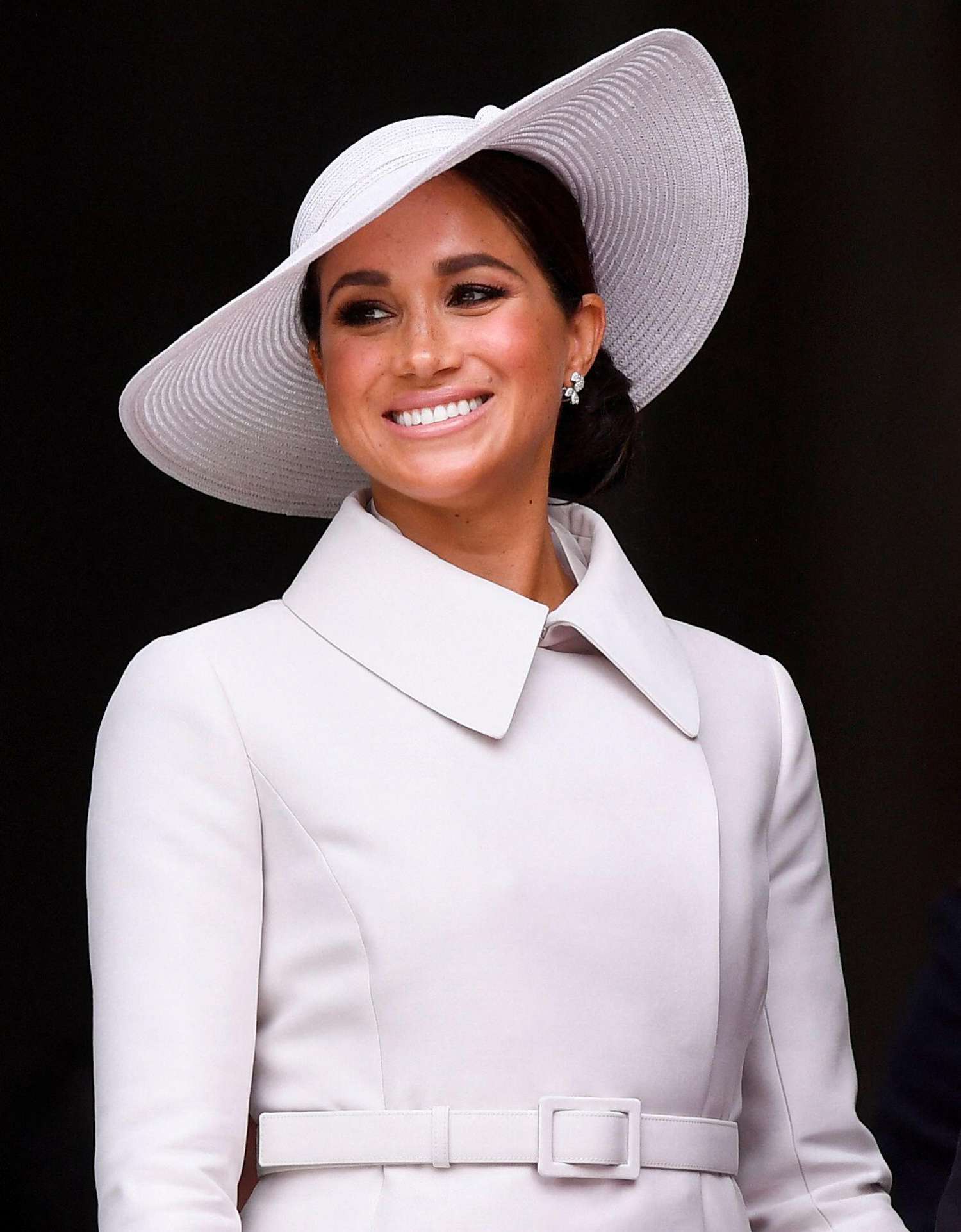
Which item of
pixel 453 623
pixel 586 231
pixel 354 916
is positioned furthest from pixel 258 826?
pixel 586 231

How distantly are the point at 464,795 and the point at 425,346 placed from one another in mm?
435

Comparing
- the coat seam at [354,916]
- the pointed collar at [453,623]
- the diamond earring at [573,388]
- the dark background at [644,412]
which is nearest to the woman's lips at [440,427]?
the pointed collar at [453,623]

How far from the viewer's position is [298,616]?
86.4 inches

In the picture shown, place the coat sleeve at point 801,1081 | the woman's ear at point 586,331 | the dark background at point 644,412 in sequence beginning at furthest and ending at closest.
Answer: the dark background at point 644,412, the woman's ear at point 586,331, the coat sleeve at point 801,1081

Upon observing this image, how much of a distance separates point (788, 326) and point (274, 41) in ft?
3.00

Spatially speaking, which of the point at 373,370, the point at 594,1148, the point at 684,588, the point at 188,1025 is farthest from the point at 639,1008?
the point at 684,588

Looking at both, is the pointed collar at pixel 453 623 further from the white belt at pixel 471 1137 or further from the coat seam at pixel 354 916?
the white belt at pixel 471 1137

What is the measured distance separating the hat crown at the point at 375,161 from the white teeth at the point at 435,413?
0.68 ft

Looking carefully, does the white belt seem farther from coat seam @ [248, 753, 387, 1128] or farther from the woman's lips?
the woman's lips

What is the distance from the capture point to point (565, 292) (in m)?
2.35

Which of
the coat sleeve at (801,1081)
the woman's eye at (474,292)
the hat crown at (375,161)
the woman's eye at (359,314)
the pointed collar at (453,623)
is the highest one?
the hat crown at (375,161)

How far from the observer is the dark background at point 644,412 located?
3.02 metres

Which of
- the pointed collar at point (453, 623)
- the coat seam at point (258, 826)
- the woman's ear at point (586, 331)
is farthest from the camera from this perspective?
the woman's ear at point (586, 331)

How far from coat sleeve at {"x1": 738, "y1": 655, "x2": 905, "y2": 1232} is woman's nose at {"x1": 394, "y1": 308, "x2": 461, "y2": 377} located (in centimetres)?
55
